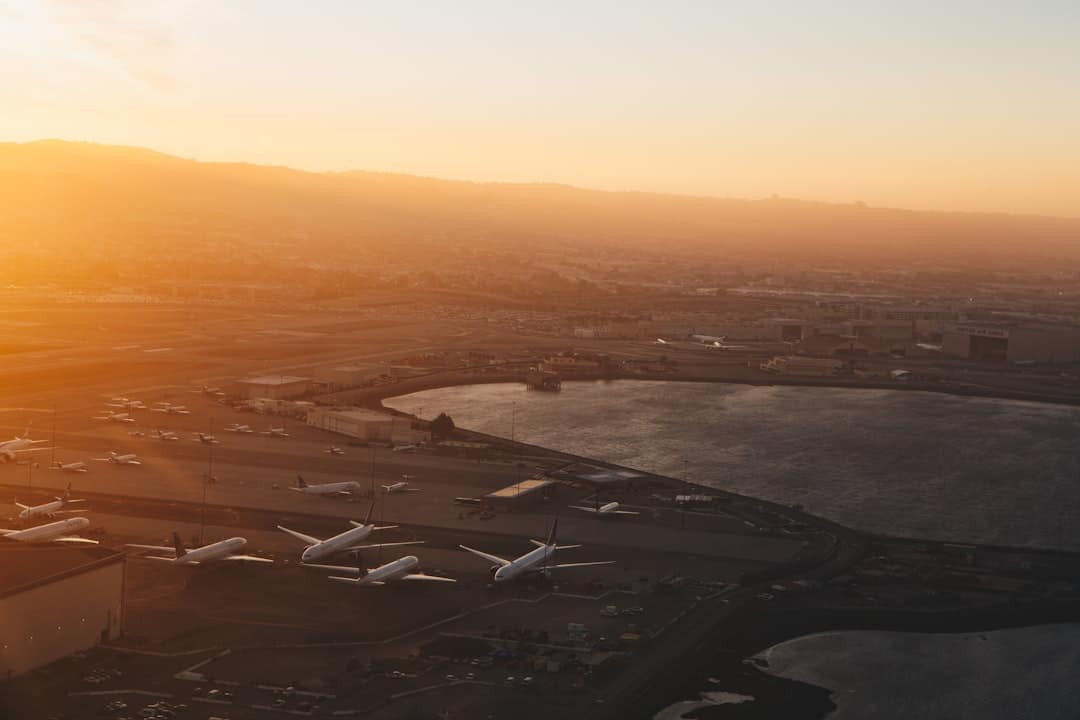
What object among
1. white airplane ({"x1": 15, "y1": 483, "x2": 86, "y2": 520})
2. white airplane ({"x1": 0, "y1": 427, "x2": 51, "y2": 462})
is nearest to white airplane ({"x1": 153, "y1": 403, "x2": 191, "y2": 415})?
white airplane ({"x1": 0, "y1": 427, "x2": 51, "y2": 462})

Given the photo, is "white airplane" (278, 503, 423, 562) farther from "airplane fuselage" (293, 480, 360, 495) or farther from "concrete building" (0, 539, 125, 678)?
"concrete building" (0, 539, 125, 678)

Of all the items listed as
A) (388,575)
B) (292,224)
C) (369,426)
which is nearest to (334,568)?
(388,575)

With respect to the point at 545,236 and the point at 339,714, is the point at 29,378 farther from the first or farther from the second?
the point at 545,236

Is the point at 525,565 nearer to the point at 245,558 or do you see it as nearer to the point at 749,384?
the point at 245,558

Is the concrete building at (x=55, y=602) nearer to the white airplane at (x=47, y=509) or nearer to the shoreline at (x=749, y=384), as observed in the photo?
the white airplane at (x=47, y=509)

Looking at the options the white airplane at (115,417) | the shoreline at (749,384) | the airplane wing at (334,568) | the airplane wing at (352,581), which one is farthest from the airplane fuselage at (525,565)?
the shoreline at (749,384)

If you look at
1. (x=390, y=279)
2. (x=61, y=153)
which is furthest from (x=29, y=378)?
(x=61, y=153)
